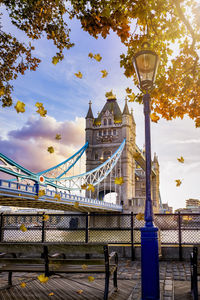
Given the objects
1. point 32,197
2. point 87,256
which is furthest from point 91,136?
point 87,256

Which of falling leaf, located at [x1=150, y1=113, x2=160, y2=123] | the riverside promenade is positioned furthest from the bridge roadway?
the riverside promenade

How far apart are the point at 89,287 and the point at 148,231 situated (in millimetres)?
1680

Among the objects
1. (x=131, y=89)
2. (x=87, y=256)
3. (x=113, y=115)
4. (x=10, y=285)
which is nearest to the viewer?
(x=10, y=285)

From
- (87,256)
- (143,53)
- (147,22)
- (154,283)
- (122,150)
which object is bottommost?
(87,256)

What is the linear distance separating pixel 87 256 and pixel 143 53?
5008 millimetres

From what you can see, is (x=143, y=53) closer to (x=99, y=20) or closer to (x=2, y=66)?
(x=99, y=20)

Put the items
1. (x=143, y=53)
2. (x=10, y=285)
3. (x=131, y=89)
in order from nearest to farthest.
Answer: (x=143, y=53)
(x=10, y=285)
(x=131, y=89)

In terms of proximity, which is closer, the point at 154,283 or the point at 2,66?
the point at 154,283

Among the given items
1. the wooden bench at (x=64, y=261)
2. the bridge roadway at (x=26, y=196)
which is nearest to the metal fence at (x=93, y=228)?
the wooden bench at (x=64, y=261)

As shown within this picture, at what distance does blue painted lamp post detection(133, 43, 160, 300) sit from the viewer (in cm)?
336

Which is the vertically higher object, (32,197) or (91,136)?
(91,136)

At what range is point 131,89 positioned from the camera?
18.5ft

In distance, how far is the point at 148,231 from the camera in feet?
11.4

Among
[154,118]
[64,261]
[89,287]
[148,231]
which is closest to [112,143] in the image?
[154,118]
